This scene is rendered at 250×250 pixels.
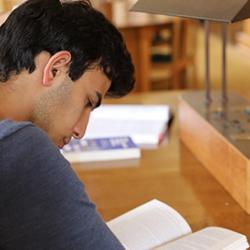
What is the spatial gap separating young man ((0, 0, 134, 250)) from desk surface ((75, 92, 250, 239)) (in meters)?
0.31

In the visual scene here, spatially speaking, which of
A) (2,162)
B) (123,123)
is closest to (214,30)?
(123,123)

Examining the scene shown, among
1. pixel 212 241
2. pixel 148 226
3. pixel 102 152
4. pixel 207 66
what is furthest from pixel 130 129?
pixel 212 241

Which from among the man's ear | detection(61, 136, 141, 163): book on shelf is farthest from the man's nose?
detection(61, 136, 141, 163): book on shelf

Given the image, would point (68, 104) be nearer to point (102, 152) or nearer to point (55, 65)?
point (55, 65)

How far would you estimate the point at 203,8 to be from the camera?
46.1 inches

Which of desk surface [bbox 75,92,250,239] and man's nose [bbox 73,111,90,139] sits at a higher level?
man's nose [bbox 73,111,90,139]

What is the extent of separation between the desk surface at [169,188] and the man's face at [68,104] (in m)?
0.30

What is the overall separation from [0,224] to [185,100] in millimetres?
1004

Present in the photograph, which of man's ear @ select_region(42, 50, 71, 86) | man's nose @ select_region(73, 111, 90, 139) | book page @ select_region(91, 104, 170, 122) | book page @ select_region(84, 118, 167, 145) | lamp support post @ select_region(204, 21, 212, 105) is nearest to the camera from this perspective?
man's ear @ select_region(42, 50, 71, 86)

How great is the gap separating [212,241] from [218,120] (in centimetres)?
49

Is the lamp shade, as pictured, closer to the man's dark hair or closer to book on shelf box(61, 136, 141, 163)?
the man's dark hair

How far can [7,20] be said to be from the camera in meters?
1.04

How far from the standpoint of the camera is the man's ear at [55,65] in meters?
0.94

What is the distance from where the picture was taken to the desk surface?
1.25 m
